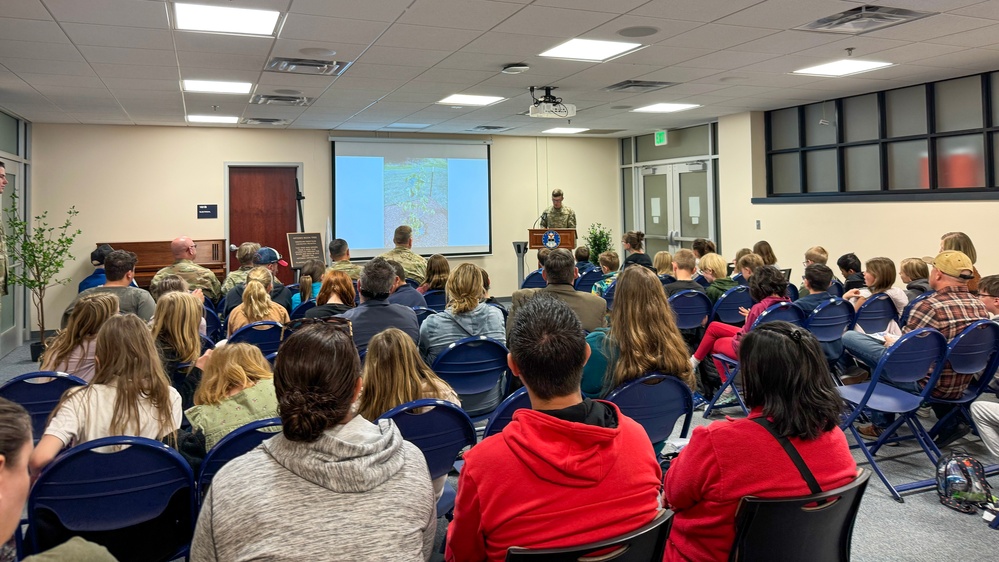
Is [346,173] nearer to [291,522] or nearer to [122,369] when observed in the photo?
[122,369]

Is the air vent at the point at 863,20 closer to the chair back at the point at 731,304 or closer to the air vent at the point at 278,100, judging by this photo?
the chair back at the point at 731,304

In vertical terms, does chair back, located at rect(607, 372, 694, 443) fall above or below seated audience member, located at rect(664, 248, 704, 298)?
below

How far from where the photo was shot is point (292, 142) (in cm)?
1124

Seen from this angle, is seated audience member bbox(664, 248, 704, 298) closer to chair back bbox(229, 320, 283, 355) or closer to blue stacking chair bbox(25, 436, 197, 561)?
chair back bbox(229, 320, 283, 355)

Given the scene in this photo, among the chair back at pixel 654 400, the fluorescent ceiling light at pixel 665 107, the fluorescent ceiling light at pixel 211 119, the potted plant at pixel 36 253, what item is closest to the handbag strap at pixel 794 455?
the chair back at pixel 654 400

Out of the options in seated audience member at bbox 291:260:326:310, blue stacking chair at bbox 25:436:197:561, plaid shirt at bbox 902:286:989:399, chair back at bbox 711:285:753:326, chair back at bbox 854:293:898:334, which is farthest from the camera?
seated audience member at bbox 291:260:326:310

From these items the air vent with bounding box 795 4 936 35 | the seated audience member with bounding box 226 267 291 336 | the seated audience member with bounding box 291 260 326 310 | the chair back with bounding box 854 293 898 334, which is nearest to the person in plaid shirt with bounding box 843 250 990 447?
the chair back with bounding box 854 293 898 334

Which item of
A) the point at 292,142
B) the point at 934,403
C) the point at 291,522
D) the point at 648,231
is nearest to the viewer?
the point at 291,522

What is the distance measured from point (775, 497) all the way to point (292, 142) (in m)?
10.6

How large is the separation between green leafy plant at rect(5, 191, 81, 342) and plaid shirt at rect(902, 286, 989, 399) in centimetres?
771

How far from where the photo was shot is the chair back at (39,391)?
3027 mm

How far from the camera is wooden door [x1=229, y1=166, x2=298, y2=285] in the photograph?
11.0m

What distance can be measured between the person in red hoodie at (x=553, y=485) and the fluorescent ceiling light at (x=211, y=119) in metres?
9.15

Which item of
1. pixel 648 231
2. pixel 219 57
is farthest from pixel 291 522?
pixel 648 231
